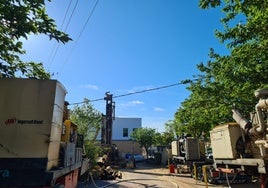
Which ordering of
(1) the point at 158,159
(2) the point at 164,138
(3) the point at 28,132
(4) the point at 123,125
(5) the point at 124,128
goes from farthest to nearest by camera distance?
1. (4) the point at 123,125
2. (5) the point at 124,128
3. (2) the point at 164,138
4. (1) the point at 158,159
5. (3) the point at 28,132

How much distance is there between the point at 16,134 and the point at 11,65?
3460 mm

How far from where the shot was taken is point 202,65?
1775cm

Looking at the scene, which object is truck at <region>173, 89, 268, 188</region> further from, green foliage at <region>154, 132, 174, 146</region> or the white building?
the white building

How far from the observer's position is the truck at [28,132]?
18.4 ft

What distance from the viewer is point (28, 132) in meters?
5.81

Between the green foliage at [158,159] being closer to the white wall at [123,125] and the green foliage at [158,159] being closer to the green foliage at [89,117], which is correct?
the green foliage at [89,117]

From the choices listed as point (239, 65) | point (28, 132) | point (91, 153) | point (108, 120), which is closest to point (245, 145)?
point (239, 65)

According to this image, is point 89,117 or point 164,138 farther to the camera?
point 164,138

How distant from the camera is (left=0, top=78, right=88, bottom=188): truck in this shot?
5.62 m

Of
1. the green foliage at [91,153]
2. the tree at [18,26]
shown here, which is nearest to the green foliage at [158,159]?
the green foliage at [91,153]

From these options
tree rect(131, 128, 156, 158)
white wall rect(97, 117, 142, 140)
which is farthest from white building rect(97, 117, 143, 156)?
tree rect(131, 128, 156, 158)

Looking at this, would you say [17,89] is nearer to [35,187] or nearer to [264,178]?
[35,187]

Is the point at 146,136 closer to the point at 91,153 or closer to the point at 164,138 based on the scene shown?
the point at 164,138

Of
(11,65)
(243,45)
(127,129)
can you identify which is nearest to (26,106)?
(11,65)
